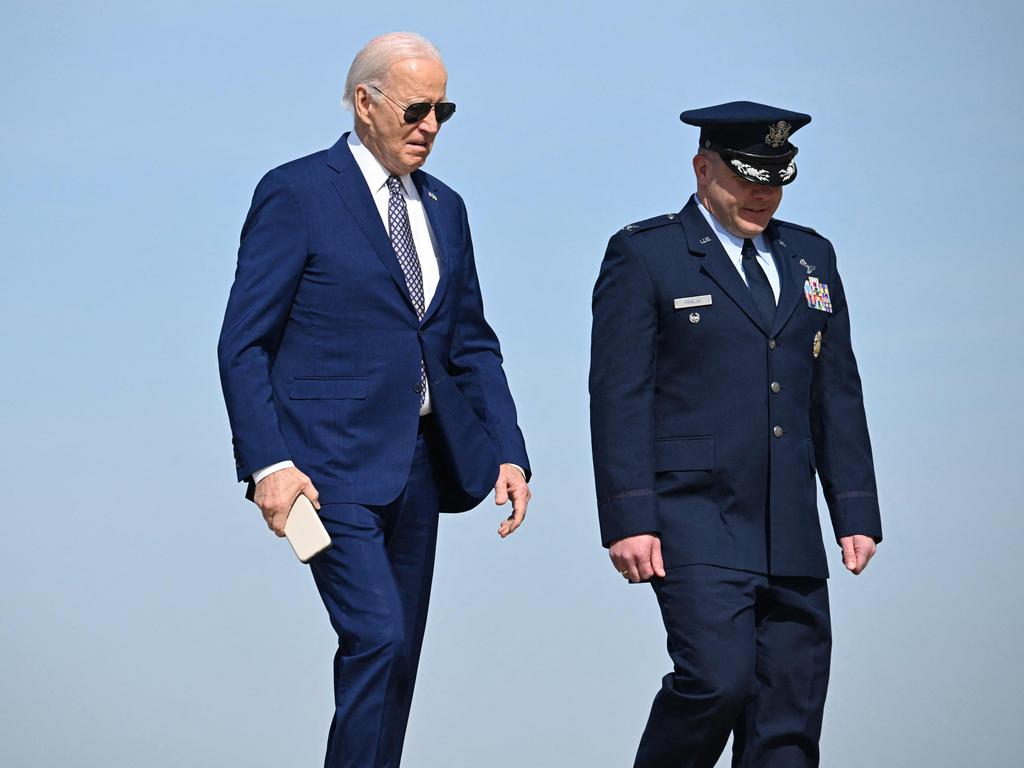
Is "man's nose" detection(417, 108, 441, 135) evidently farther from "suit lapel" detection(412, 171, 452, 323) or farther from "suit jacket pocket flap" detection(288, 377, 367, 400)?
"suit jacket pocket flap" detection(288, 377, 367, 400)

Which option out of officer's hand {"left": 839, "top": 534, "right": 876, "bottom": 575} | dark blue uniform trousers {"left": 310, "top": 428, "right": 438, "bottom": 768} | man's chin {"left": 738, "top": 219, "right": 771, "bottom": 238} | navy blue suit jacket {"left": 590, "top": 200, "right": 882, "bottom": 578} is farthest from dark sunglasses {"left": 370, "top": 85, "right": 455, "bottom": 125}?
officer's hand {"left": 839, "top": 534, "right": 876, "bottom": 575}

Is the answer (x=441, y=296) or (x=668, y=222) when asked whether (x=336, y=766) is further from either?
(x=668, y=222)

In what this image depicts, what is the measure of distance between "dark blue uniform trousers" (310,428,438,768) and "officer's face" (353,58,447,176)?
3.07 feet

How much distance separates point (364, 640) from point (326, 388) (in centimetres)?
65

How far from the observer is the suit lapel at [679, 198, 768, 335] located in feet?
17.0

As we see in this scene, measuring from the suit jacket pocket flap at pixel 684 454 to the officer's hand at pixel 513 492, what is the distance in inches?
14.4

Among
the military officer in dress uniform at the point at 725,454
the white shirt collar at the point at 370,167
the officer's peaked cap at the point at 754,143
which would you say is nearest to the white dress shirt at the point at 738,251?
the military officer in dress uniform at the point at 725,454

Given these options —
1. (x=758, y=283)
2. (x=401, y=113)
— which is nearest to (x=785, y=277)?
(x=758, y=283)

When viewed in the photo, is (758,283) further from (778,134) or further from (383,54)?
(383,54)

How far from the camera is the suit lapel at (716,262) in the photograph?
5.17 meters

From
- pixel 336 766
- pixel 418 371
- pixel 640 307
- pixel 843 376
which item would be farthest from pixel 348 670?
pixel 843 376

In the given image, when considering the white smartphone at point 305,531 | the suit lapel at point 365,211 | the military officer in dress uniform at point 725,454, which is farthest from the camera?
the military officer in dress uniform at point 725,454

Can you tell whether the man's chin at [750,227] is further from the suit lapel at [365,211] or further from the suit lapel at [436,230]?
the suit lapel at [365,211]

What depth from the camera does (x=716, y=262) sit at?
521 cm
